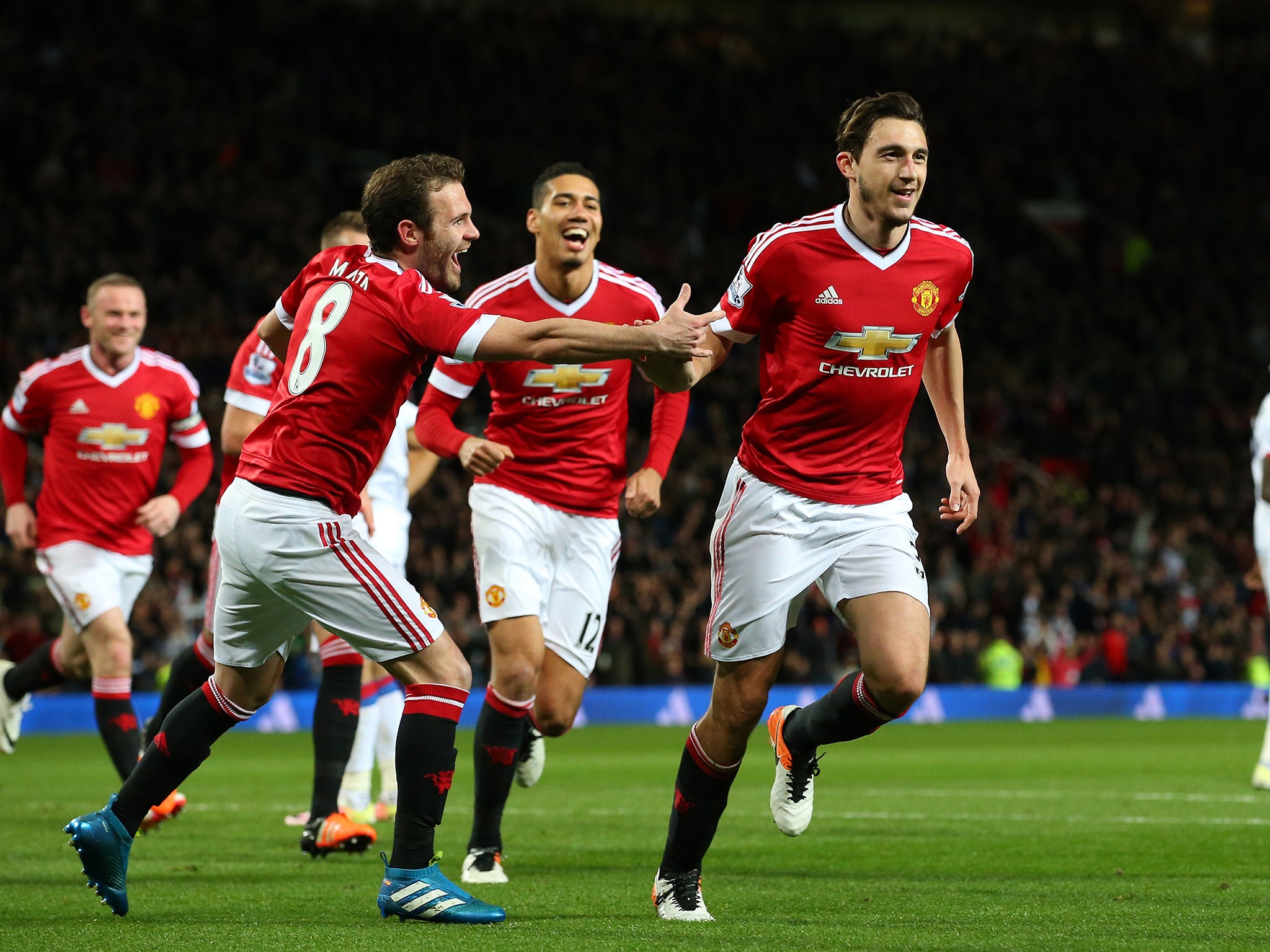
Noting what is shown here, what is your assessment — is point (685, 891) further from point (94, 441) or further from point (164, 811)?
point (94, 441)

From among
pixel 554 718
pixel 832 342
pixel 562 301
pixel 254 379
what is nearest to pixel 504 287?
pixel 562 301

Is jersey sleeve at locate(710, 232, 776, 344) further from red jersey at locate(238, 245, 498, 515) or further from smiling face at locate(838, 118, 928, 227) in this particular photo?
red jersey at locate(238, 245, 498, 515)

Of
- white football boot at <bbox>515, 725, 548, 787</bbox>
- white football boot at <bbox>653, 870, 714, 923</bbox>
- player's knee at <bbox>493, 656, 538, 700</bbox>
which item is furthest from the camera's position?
white football boot at <bbox>515, 725, 548, 787</bbox>

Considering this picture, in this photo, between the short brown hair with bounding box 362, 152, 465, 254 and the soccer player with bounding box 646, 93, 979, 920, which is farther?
the soccer player with bounding box 646, 93, 979, 920

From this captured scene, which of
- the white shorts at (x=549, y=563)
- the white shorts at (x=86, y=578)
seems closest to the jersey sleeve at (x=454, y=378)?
the white shorts at (x=549, y=563)

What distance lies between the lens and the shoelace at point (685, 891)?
5449mm

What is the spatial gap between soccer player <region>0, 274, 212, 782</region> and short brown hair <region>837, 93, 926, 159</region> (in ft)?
15.5

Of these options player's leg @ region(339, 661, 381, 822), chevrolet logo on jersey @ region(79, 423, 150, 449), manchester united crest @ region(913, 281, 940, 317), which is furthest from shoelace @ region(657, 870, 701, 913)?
chevrolet logo on jersey @ region(79, 423, 150, 449)

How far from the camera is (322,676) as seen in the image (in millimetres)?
7883

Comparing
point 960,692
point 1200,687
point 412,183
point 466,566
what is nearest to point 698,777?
point 412,183

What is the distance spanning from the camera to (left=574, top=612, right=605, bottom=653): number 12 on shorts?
23.8ft

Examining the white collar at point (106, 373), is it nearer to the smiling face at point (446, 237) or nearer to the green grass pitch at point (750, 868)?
the green grass pitch at point (750, 868)

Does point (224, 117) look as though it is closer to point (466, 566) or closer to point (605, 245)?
point (605, 245)

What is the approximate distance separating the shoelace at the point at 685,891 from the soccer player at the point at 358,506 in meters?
0.59
